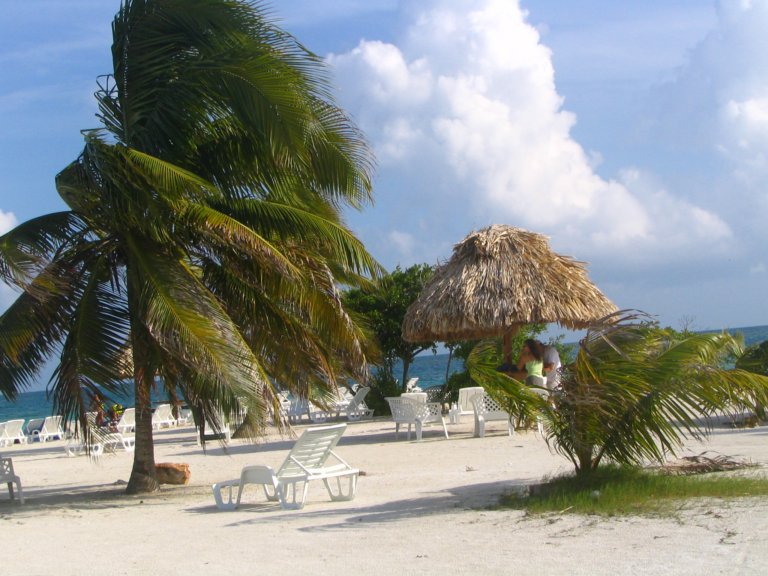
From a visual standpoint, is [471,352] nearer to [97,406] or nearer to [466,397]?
[97,406]

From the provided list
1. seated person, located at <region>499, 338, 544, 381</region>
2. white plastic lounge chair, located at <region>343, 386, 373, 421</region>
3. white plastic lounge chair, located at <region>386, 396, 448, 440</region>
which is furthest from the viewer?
white plastic lounge chair, located at <region>343, 386, 373, 421</region>

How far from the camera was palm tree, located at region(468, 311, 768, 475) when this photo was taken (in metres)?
7.46

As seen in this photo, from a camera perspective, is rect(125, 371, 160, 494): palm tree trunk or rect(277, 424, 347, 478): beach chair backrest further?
rect(125, 371, 160, 494): palm tree trunk

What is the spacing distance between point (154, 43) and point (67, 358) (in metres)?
3.77

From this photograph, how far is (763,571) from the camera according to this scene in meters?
5.11

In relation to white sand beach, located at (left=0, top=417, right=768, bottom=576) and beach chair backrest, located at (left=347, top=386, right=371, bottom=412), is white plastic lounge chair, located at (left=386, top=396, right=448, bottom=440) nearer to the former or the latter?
white sand beach, located at (left=0, top=417, right=768, bottom=576)

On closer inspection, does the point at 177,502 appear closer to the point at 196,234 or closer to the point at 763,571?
the point at 196,234

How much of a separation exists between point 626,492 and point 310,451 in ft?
10.6

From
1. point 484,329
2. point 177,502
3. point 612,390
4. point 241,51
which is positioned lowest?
point 177,502

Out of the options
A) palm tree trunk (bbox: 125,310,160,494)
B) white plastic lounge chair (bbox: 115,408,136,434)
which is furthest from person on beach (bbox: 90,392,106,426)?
white plastic lounge chair (bbox: 115,408,136,434)

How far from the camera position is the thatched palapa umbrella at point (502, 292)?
15.6m

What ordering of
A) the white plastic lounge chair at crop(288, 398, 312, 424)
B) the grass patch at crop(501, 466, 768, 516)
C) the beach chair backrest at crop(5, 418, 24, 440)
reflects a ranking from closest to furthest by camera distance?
the grass patch at crop(501, 466, 768, 516)
the white plastic lounge chair at crop(288, 398, 312, 424)
the beach chair backrest at crop(5, 418, 24, 440)

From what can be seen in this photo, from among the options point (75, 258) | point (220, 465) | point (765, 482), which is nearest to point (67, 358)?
point (75, 258)

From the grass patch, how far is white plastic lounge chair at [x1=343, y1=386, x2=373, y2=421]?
1339 centimetres
